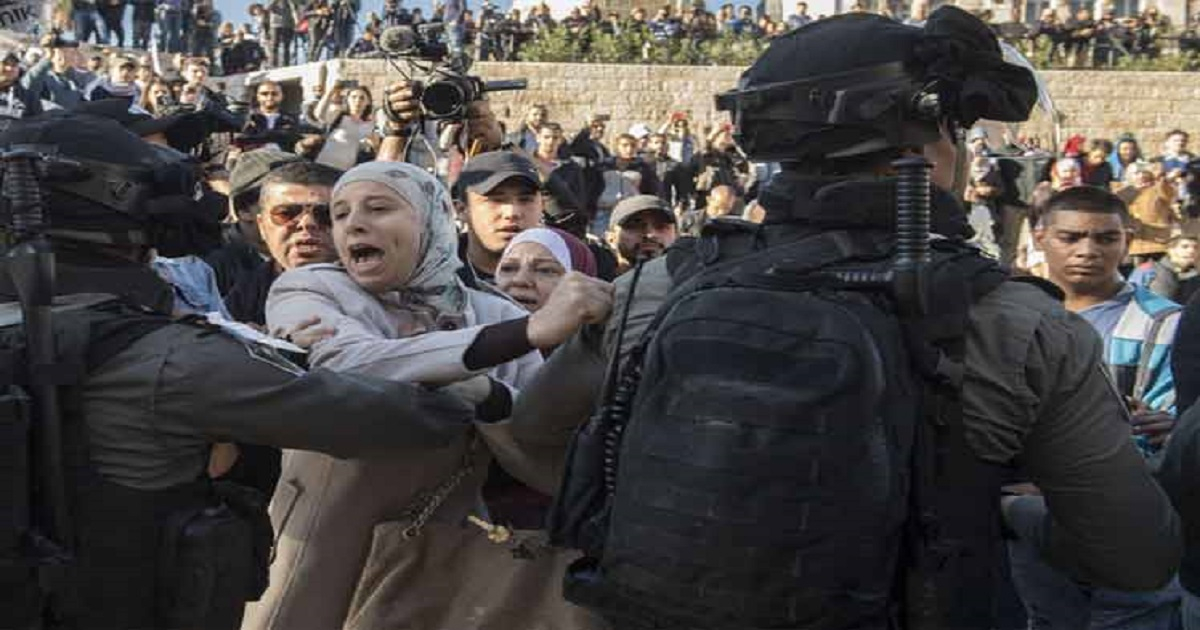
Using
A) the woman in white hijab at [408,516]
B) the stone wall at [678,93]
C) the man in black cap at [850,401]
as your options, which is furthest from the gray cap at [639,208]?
the stone wall at [678,93]

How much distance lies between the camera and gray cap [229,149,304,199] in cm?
589

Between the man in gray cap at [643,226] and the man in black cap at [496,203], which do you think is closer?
the man in black cap at [496,203]

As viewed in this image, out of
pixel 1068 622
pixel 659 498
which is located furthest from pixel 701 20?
pixel 659 498

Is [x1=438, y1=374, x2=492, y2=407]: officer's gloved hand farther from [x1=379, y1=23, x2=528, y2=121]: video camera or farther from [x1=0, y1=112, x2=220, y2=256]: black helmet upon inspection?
[x1=379, y1=23, x2=528, y2=121]: video camera

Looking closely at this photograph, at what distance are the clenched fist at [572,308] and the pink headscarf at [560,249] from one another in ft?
5.02

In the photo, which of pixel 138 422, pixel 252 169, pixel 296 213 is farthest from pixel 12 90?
pixel 138 422

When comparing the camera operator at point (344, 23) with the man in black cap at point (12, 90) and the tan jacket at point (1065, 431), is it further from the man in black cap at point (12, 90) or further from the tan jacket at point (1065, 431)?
the tan jacket at point (1065, 431)

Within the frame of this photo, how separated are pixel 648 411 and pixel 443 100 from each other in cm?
304

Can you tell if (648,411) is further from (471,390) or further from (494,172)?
(494,172)

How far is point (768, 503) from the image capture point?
235 centimetres

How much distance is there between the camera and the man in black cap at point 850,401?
2.35 meters

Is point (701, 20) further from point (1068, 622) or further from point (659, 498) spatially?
point (659, 498)

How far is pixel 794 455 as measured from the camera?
Answer: 2332 millimetres

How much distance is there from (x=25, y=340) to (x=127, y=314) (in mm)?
184
